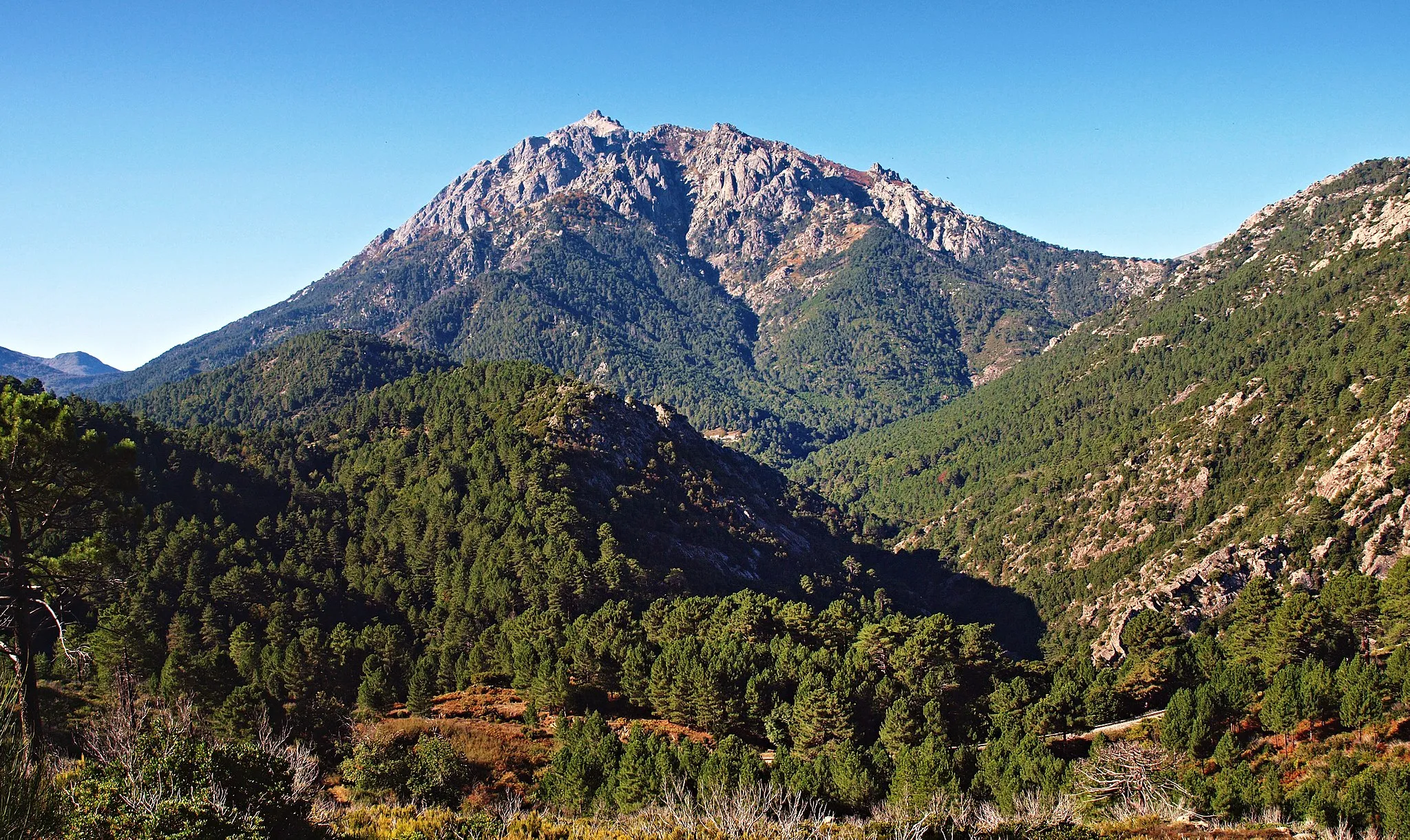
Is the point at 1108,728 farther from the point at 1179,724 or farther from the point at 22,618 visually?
the point at 22,618

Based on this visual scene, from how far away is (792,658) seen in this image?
74.7 metres

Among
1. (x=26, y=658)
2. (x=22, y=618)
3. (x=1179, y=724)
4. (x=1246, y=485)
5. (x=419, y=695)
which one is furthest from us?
(x=1246, y=485)

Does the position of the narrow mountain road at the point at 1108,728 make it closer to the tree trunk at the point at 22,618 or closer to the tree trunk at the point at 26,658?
the tree trunk at the point at 26,658

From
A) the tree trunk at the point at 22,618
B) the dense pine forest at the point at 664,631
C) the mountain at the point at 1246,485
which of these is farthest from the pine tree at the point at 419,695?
the mountain at the point at 1246,485

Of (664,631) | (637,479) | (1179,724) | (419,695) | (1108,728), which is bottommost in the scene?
(419,695)

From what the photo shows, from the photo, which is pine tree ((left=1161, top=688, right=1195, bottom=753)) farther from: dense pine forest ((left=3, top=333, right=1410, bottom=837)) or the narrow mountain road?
the narrow mountain road

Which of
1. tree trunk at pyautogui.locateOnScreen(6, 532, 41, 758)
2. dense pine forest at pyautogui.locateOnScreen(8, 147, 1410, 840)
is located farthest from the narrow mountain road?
tree trunk at pyautogui.locateOnScreen(6, 532, 41, 758)

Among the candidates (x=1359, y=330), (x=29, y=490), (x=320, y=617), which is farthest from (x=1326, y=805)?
(x=1359, y=330)

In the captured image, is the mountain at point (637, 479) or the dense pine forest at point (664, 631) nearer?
the dense pine forest at point (664, 631)

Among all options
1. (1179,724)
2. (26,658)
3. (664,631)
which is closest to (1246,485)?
(1179,724)

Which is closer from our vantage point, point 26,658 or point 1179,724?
point 26,658

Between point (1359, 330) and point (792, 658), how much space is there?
16626cm

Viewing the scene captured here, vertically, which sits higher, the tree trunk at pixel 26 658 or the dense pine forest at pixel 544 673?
the tree trunk at pixel 26 658

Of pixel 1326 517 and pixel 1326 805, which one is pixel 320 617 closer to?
pixel 1326 805
